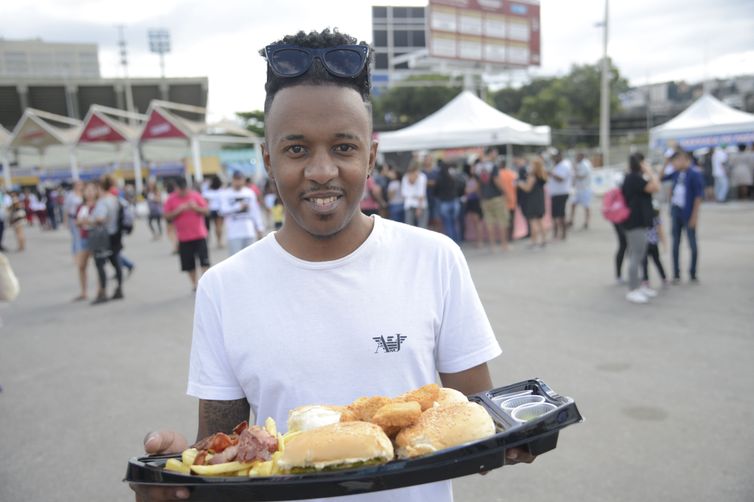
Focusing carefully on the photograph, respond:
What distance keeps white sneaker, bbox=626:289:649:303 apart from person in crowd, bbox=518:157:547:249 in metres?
4.71

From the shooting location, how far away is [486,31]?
3322 centimetres

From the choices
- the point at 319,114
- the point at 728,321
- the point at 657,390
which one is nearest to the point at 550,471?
the point at 657,390

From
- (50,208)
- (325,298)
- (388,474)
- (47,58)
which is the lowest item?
(50,208)

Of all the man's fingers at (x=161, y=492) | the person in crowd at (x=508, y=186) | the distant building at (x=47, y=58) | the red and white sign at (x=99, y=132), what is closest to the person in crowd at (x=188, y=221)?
the person in crowd at (x=508, y=186)

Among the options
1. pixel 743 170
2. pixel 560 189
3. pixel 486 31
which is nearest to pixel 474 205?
pixel 560 189

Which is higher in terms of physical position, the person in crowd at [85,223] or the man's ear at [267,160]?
the man's ear at [267,160]

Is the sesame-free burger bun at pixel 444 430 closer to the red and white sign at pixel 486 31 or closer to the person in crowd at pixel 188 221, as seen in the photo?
the person in crowd at pixel 188 221

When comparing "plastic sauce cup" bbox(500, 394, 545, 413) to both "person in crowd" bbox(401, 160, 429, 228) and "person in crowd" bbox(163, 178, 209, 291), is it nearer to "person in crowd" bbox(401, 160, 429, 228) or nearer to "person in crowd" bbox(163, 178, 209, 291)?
"person in crowd" bbox(163, 178, 209, 291)

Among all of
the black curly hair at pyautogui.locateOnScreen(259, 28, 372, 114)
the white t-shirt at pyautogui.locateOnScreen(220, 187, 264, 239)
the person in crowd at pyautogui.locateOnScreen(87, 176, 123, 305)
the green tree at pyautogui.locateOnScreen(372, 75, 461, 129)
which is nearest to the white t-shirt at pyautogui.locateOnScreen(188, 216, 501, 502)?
the black curly hair at pyautogui.locateOnScreen(259, 28, 372, 114)

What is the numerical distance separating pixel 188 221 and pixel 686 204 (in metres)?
7.23

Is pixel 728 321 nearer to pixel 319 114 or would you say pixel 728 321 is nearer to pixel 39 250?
pixel 319 114

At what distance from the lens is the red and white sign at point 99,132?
82.9 ft

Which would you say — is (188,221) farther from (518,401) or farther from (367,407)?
(518,401)

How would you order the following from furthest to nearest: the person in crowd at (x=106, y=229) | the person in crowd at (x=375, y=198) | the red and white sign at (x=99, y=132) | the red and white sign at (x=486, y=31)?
the red and white sign at (x=486, y=31), the red and white sign at (x=99, y=132), the person in crowd at (x=375, y=198), the person in crowd at (x=106, y=229)
